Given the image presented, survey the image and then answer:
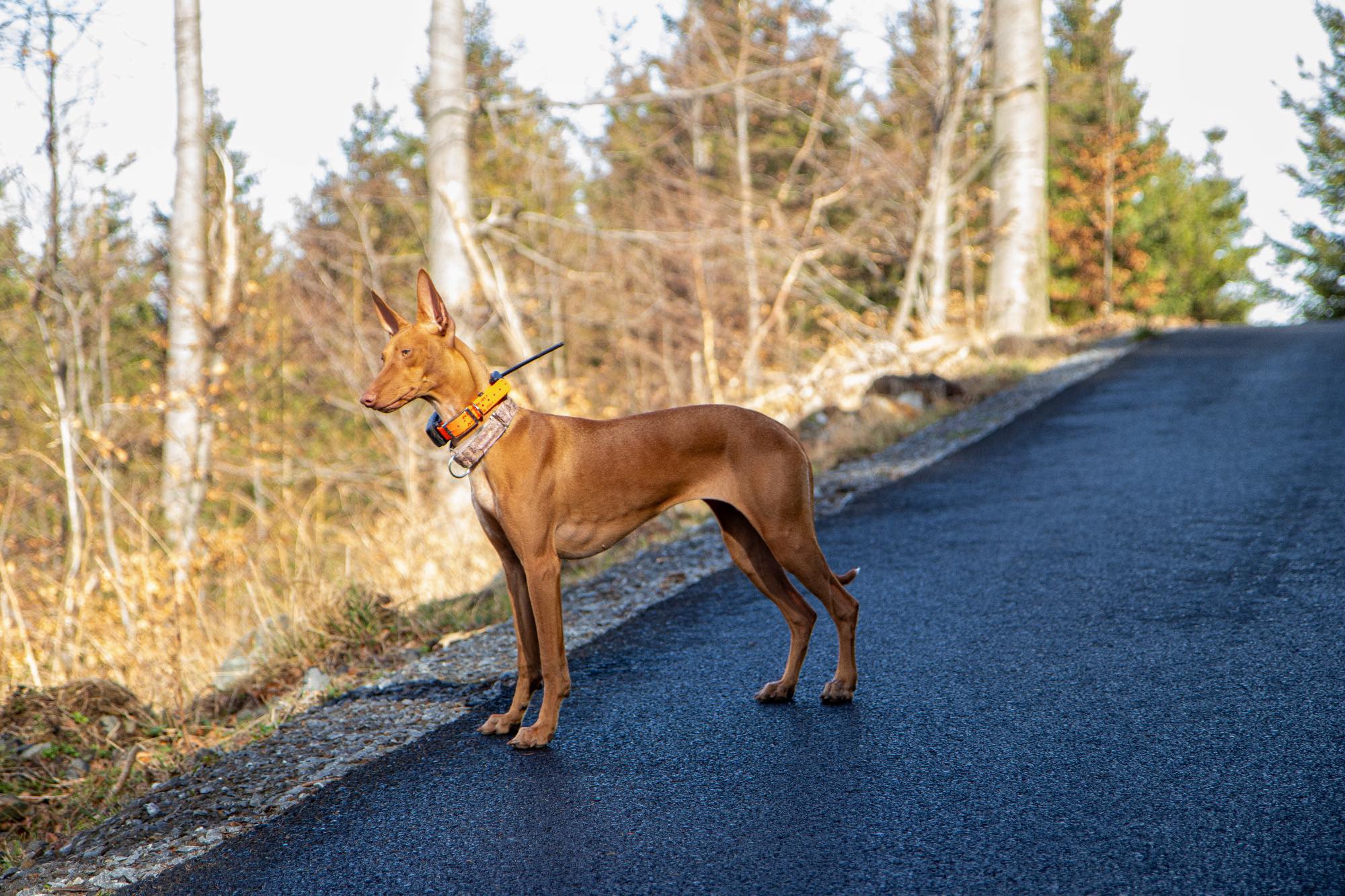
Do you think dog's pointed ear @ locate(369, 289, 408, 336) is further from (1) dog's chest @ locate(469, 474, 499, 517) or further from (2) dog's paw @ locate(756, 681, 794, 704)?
(2) dog's paw @ locate(756, 681, 794, 704)

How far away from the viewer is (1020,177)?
18422mm

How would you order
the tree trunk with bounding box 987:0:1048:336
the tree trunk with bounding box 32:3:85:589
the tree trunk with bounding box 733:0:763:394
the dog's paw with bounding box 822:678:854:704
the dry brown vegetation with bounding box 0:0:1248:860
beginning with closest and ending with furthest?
1. the dog's paw with bounding box 822:678:854:704
2. the dry brown vegetation with bounding box 0:0:1248:860
3. the tree trunk with bounding box 32:3:85:589
4. the tree trunk with bounding box 987:0:1048:336
5. the tree trunk with bounding box 733:0:763:394

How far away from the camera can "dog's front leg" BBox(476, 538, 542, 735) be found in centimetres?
430

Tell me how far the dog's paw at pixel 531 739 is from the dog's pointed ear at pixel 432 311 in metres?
1.51

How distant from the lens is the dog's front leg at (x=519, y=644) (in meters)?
4.30

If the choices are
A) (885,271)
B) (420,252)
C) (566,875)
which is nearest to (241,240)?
(566,875)

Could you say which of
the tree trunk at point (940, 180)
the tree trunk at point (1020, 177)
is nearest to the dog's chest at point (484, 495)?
the tree trunk at point (1020, 177)

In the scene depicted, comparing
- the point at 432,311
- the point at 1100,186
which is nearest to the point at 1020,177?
the point at 432,311

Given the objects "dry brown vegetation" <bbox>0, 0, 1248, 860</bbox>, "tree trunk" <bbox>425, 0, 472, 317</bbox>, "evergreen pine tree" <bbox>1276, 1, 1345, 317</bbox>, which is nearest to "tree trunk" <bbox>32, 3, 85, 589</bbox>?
"dry brown vegetation" <bbox>0, 0, 1248, 860</bbox>

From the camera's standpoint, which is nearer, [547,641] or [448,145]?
[547,641]

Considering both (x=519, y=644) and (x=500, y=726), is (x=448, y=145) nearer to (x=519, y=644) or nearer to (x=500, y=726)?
(x=519, y=644)

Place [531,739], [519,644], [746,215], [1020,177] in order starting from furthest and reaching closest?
[746,215]
[1020,177]
[519,644]
[531,739]

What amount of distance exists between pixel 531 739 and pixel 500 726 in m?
0.26

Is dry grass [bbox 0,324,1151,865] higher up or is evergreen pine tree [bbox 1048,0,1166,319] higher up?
evergreen pine tree [bbox 1048,0,1166,319]
